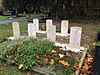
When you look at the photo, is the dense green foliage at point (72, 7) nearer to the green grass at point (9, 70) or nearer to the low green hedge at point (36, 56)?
the low green hedge at point (36, 56)

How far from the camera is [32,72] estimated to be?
4.38 meters

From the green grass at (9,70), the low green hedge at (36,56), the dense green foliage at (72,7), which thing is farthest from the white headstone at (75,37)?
the dense green foliage at (72,7)

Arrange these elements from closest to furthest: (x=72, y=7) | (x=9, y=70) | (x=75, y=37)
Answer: (x=9, y=70), (x=75, y=37), (x=72, y=7)

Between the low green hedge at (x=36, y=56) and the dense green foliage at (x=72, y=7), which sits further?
the dense green foliage at (x=72, y=7)

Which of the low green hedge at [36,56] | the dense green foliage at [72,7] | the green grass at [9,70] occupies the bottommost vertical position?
the green grass at [9,70]

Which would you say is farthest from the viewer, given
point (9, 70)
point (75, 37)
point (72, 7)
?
point (72, 7)

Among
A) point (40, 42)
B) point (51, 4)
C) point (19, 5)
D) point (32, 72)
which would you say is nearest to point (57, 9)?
point (51, 4)

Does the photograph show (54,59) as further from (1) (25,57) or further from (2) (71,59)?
(1) (25,57)

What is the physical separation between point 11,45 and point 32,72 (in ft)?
4.20

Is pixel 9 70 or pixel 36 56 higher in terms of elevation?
pixel 36 56

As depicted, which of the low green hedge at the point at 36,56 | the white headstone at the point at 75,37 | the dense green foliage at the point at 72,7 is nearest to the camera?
the low green hedge at the point at 36,56

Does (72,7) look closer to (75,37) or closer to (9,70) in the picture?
(75,37)

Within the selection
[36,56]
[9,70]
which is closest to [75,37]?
[36,56]

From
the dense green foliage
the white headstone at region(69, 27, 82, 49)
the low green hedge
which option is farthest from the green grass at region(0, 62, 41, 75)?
the dense green foliage
